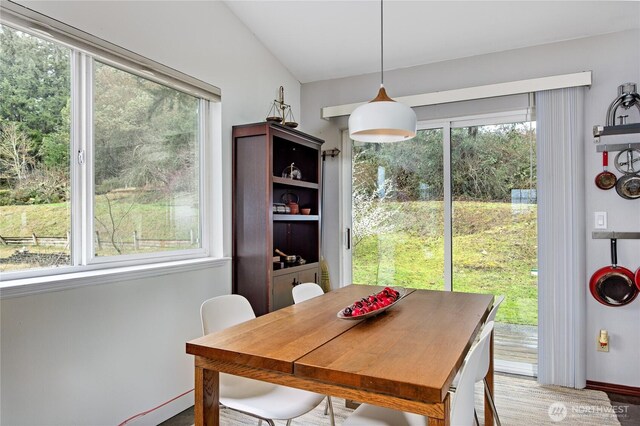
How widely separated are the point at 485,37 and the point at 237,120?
1999 mm

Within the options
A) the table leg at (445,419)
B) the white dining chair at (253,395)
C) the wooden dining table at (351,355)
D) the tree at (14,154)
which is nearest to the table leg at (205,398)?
the wooden dining table at (351,355)

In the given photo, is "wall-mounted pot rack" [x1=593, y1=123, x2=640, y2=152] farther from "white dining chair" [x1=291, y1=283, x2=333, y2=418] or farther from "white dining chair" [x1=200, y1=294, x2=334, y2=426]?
"white dining chair" [x1=200, y1=294, x2=334, y2=426]

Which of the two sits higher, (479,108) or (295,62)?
(295,62)

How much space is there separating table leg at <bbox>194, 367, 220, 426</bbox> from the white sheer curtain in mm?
2538

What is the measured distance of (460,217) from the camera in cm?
348

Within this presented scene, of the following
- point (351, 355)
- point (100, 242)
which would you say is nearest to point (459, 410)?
point (351, 355)

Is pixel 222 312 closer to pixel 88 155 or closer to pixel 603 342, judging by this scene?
pixel 88 155

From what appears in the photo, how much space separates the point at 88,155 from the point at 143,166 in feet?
1.29

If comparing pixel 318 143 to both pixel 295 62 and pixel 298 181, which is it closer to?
pixel 298 181

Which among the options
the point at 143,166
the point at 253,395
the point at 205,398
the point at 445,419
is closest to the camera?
the point at 445,419

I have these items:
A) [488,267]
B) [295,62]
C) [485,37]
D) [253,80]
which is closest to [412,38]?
[485,37]

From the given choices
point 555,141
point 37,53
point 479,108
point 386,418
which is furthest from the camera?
point 479,108

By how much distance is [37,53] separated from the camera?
198 centimetres

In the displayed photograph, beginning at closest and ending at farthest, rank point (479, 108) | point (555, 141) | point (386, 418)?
point (386, 418), point (555, 141), point (479, 108)
